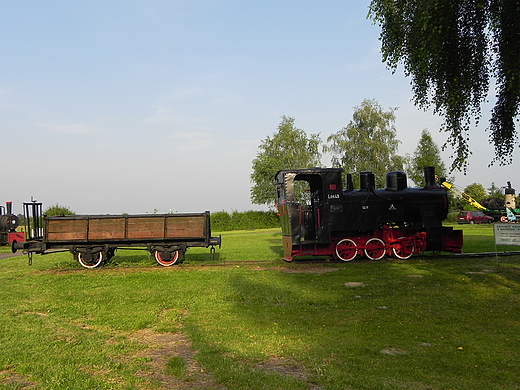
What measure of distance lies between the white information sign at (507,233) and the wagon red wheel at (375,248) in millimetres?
3873

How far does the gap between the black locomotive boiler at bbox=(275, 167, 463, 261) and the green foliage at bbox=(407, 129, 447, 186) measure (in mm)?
39012

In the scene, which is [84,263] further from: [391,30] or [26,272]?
[391,30]

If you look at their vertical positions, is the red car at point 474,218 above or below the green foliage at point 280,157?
below

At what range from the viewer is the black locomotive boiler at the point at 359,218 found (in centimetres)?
1553

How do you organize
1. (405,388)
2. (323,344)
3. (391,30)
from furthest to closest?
(391,30)
(323,344)
(405,388)

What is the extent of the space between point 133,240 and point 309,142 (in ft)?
164

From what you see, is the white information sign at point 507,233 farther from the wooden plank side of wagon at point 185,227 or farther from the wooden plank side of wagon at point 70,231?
the wooden plank side of wagon at point 70,231

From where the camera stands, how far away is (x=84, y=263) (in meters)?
16.2

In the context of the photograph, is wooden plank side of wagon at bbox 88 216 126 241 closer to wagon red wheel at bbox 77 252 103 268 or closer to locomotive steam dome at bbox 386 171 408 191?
wagon red wheel at bbox 77 252 103 268

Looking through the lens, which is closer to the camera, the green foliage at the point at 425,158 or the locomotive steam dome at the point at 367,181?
the locomotive steam dome at the point at 367,181

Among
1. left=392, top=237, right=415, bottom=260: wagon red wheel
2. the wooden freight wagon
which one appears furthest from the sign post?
the wooden freight wagon

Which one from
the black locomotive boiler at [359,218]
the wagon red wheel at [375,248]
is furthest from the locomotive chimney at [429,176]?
the wagon red wheel at [375,248]

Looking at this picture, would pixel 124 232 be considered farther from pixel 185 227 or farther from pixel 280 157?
pixel 280 157

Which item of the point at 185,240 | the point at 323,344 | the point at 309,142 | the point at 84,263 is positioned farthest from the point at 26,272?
the point at 309,142
